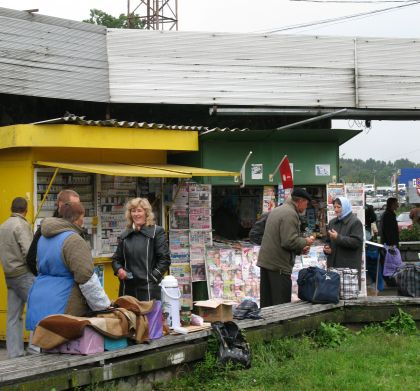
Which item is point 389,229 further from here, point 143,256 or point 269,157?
point 143,256

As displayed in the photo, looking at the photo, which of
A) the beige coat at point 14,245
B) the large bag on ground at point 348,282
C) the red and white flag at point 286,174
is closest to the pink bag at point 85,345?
the beige coat at point 14,245

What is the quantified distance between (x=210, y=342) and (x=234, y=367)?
0.35 meters

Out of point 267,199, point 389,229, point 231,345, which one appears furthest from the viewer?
point 389,229

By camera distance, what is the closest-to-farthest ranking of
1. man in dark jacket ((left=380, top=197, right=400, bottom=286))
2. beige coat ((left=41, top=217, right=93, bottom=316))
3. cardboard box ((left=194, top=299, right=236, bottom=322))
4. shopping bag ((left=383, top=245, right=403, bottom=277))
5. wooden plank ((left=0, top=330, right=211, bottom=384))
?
wooden plank ((left=0, top=330, right=211, bottom=384)) → beige coat ((left=41, top=217, right=93, bottom=316)) → cardboard box ((left=194, top=299, right=236, bottom=322)) → shopping bag ((left=383, top=245, right=403, bottom=277)) → man in dark jacket ((left=380, top=197, right=400, bottom=286))

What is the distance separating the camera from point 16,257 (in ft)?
28.3

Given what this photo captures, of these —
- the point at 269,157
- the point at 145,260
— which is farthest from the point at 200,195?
the point at 145,260

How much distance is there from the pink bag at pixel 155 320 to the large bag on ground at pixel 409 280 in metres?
4.15

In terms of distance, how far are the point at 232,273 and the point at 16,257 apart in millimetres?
3938

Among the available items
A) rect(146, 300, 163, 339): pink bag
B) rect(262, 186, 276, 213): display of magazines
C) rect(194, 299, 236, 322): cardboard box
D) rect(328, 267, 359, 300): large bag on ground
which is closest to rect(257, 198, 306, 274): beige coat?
rect(328, 267, 359, 300): large bag on ground

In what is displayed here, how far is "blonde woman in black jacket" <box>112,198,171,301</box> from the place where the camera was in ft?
24.8

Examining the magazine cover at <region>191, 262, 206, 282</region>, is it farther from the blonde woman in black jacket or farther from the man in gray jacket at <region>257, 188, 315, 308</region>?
the blonde woman in black jacket

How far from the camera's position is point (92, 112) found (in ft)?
41.0

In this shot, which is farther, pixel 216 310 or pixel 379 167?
pixel 379 167

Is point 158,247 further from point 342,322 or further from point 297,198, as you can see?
point 342,322
